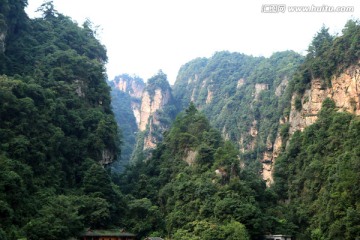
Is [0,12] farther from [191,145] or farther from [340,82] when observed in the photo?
[340,82]

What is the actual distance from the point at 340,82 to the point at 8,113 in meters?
29.2

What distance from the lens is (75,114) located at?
48.8 m

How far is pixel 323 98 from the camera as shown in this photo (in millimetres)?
52156

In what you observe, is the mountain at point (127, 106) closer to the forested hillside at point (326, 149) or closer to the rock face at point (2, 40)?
the forested hillside at point (326, 149)

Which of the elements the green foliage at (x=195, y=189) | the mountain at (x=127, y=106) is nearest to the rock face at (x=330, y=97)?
the green foliage at (x=195, y=189)

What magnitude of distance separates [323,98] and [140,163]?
20116 mm

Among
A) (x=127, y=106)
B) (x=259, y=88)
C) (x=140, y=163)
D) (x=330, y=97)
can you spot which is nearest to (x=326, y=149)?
(x=330, y=97)

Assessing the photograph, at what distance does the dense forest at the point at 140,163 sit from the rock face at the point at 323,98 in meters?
0.44

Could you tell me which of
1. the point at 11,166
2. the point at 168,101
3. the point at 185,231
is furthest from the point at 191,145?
the point at 168,101

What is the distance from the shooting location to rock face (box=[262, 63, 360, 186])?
4788 centimetres

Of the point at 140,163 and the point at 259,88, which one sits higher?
the point at 259,88

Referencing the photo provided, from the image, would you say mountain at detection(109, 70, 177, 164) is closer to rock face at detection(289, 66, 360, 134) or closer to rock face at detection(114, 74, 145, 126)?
rock face at detection(114, 74, 145, 126)

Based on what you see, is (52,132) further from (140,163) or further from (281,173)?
(281,173)

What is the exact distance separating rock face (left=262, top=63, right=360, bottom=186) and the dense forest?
441 millimetres
